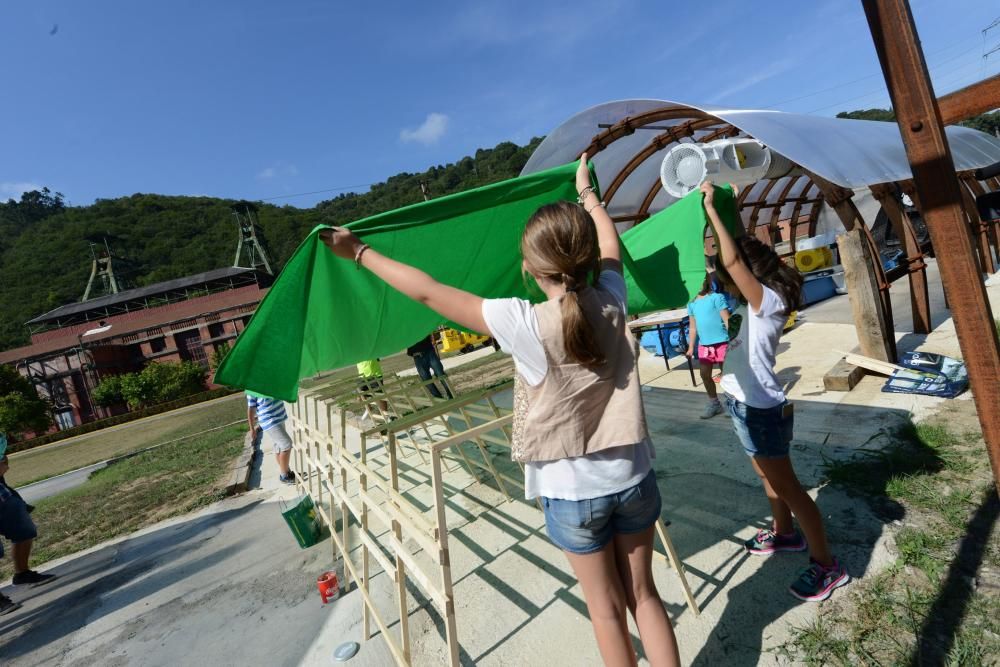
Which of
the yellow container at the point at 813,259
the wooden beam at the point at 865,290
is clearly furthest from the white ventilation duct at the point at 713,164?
the yellow container at the point at 813,259

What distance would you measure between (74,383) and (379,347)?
50.3m

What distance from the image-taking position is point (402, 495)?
11.2 feet

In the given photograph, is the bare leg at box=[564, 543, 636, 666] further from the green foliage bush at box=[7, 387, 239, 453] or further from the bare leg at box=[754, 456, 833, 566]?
the green foliage bush at box=[7, 387, 239, 453]

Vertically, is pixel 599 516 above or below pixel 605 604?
above

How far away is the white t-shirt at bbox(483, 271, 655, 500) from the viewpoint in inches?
49.8

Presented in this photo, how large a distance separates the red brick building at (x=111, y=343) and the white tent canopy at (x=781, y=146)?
3936cm

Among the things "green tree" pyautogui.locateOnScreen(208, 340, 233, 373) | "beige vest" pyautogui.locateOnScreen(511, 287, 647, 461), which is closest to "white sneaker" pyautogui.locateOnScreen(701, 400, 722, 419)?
"beige vest" pyautogui.locateOnScreen(511, 287, 647, 461)

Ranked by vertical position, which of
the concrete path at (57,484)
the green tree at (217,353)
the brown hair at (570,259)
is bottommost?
the concrete path at (57,484)

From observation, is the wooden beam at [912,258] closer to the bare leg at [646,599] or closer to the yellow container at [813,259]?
the bare leg at [646,599]

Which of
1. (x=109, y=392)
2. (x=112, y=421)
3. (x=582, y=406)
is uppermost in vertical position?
(x=109, y=392)

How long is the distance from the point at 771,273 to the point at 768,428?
0.72 metres

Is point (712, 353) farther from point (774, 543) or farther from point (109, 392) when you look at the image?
point (109, 392)

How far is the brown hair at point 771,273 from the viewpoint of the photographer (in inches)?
83.0

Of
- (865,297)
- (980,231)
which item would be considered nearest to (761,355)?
(865,297)
